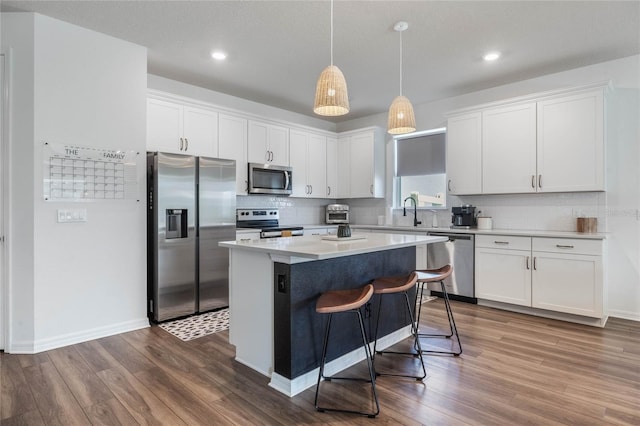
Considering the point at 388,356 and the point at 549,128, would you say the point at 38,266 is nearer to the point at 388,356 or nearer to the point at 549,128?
the point at 388,356

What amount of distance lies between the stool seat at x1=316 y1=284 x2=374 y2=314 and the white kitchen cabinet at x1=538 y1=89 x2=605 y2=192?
291 centimetres

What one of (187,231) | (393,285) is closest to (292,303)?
(393,285)

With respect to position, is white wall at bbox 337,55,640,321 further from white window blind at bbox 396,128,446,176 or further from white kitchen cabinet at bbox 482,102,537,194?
white window blind at bbox 396,128,446,176

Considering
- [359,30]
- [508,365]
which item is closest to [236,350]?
[508,365]

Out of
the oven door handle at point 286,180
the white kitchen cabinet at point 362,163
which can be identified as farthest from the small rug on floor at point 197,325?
the white kitchen cabinet at point 362,163

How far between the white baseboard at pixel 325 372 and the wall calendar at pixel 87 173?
7.27 feet

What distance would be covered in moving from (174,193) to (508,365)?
327 centimetres

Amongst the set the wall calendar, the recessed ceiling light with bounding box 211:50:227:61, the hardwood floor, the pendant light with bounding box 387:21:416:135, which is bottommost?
the hardwood floor

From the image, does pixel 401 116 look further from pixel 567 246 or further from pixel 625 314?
pixel 625 314

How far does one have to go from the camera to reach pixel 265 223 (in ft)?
16.2

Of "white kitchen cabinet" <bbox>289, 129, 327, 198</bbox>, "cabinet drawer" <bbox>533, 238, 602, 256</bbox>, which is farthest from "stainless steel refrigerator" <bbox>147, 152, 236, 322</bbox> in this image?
"cabinet drawer" <bbox>533, 238, 602, 256</bbox>

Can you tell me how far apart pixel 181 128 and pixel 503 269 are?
12.9ft

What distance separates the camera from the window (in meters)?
5.10

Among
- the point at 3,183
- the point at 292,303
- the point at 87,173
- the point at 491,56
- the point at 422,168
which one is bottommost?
the point at 292,303
